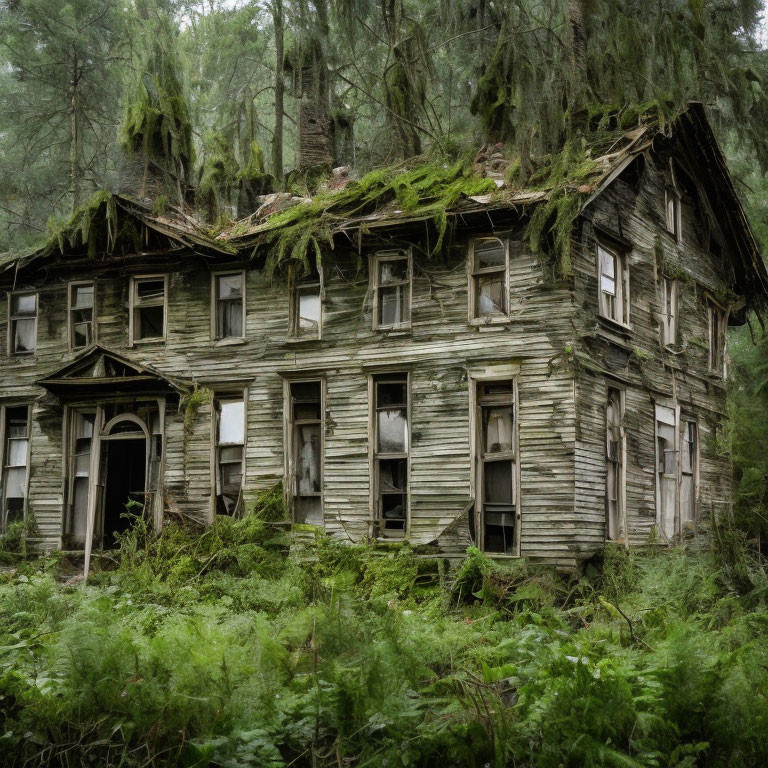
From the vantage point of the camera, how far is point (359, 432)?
1694 cm

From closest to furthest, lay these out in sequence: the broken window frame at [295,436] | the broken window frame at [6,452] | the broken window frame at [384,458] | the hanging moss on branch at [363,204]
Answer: the broken window frame at [384,458] → the hanging moss on branch at [363,204] → the broken window frame at [295,436] → the broken window frame at [6,452]

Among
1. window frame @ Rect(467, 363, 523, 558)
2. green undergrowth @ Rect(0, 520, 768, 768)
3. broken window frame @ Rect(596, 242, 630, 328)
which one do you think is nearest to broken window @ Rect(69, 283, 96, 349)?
window frame @ Rect(467, 363, 523, 558)

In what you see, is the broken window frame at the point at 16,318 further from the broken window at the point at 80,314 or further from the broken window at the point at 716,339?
the broken window at the point at 716,339

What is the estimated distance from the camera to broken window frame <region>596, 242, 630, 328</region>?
55.2 feet

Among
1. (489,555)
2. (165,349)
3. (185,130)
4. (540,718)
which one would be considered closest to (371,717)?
(540,718)

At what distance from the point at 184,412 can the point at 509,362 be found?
21.8 ft

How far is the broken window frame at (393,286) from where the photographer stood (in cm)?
1695

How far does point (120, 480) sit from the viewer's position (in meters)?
20.7

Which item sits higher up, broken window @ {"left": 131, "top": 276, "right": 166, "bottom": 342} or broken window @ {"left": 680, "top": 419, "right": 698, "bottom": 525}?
broken window @ {"left": 131, "top": 276, "right": 166, "bottom": 342}

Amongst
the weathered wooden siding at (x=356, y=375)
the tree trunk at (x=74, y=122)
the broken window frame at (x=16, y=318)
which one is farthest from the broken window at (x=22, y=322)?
the tree trunk at (x=74, y=122)

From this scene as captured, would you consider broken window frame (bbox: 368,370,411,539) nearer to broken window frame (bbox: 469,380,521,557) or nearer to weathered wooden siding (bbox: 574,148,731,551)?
broken window frame (bbox: 469,380,521,557)

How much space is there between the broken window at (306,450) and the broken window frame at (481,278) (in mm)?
3391

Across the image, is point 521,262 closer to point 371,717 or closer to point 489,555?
point 489,555

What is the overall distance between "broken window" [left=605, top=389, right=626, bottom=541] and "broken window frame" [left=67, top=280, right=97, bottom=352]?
1061 centimetres
